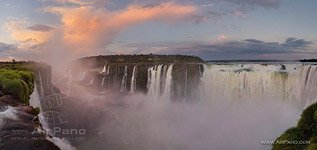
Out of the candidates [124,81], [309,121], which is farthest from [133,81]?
[309,121]

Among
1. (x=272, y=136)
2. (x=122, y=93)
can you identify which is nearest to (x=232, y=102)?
(x=272, y=136)

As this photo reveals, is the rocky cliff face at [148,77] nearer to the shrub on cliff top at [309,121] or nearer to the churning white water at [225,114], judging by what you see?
the churning white water at [225,114]

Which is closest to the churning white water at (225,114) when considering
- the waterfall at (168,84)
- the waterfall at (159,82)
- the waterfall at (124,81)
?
the waterfall at (168,84)

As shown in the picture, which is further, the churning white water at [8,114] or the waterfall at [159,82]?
the waterfall at [159,82]

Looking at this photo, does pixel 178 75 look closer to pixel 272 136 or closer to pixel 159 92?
pixel 159 92

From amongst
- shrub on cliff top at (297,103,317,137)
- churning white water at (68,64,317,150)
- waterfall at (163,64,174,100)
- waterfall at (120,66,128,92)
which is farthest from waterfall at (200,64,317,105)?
shrub on cliff top at (297,103,317,137)

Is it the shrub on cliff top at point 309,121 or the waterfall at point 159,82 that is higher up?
the shrub on cliff top at point 309,121

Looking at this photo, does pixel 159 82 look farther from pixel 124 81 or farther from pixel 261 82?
pixel 261 82

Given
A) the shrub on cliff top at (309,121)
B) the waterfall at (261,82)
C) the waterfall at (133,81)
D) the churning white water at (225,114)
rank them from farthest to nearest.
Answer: the waterfall at (133,81) → the churning white water at (225,114) → the waterfall at (261,82) → the shrub on cliff top at (309,121)
